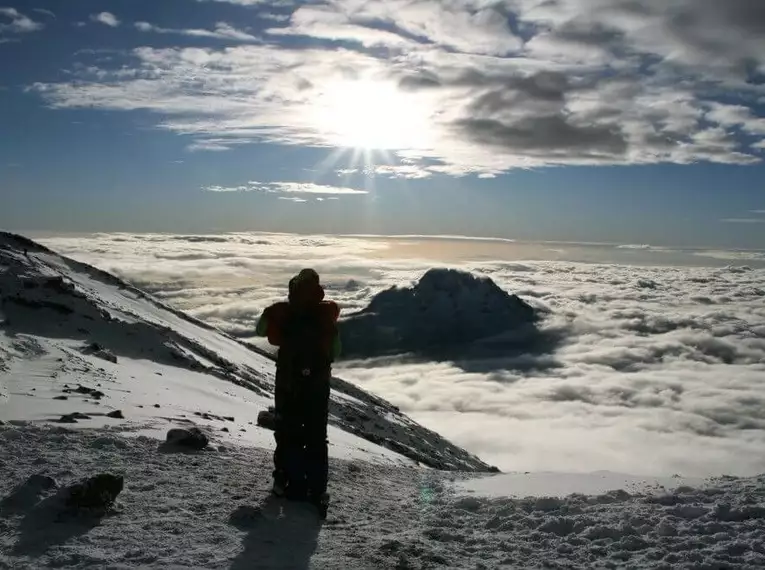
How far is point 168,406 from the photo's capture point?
1422 centimetres

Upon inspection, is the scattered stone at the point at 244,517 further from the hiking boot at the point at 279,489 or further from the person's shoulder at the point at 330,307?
the person's shoulder at the point at 330,307

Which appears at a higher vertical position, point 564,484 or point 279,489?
point 279,489

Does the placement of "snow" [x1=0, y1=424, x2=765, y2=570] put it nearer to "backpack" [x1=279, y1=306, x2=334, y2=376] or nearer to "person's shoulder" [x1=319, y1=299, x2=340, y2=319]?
"backpack" [x1=279, y1=306, x2=334, y2=376]

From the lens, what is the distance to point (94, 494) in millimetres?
6387

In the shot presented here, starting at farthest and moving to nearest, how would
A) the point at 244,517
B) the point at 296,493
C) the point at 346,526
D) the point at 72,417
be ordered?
1. the point at 72,417
2. the point at 296,493
3. the point at 346,526
4. the point at 244,517

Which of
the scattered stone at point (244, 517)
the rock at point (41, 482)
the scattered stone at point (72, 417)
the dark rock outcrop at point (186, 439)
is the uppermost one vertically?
the rock at point (41, 482)

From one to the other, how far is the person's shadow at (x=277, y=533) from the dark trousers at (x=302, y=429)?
359mm

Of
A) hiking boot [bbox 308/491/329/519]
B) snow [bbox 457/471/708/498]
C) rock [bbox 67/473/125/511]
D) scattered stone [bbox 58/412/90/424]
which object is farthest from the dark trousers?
scattered stone [bbox 58/412/90/424]

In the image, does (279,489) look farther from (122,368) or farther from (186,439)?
(122,368)

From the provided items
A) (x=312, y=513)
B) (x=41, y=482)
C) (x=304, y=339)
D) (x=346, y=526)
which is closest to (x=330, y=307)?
(x=304, y=339)

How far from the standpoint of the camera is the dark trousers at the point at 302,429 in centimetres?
739

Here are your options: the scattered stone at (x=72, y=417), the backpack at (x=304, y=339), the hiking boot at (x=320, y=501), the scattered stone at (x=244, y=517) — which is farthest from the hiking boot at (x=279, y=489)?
the scattered stone at (x=72, y=417)

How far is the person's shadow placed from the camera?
5.62 m

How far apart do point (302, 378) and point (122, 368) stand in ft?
46.7
